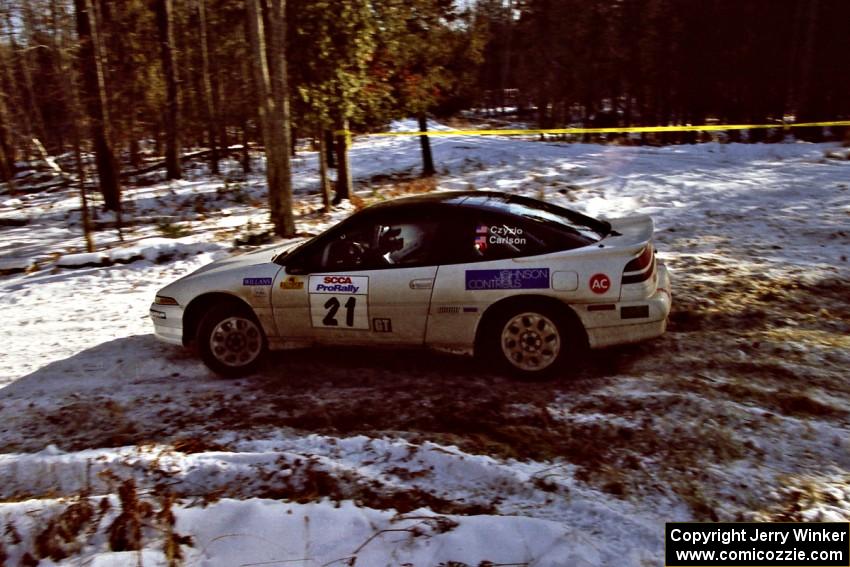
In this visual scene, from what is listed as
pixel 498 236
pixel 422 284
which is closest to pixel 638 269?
pixel 498 236

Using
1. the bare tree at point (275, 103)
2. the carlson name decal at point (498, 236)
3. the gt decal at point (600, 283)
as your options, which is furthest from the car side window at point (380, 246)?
the bare tree at point (275, 103)

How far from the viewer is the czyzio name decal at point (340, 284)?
5273mm

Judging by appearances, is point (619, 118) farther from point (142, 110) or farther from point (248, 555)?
point (248, 555)

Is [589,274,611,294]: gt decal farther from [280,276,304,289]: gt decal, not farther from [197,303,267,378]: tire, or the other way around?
[197,303,267,378]: tire

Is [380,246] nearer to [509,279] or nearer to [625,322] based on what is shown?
[509,279]

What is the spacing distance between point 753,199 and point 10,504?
43.0 feet

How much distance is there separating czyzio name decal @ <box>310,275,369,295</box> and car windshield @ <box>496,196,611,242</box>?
4.52 feet

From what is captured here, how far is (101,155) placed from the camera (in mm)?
14867

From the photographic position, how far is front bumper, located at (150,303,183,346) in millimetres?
5785

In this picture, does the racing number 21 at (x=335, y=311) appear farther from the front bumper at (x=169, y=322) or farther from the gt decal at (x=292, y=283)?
the front bumper at (x=169, y=322)

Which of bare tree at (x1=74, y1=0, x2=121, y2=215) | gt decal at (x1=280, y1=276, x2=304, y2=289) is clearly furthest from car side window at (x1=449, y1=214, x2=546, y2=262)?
bare tree at (x1=74, y1=0, x2=121, y2=215)

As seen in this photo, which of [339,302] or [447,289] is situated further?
[339,302]

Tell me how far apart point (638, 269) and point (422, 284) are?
171 centimetres

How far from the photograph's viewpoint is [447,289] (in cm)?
508
